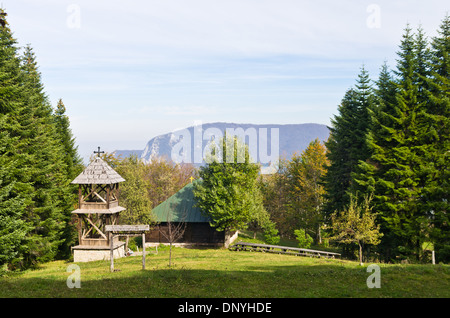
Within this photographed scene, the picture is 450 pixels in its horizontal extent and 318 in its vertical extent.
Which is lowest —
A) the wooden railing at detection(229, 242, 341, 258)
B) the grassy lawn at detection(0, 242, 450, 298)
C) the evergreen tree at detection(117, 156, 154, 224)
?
the wooden railing at detection(229, 242, 341, 258)

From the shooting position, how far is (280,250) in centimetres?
3362

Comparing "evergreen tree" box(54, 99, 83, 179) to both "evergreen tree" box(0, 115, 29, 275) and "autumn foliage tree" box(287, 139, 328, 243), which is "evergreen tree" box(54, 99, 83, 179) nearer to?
"evergreen tree" box(0, 115, 29, 275)

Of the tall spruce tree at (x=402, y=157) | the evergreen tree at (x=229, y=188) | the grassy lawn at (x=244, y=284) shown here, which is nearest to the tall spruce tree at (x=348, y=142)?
the tall spruce tree at (x=402, y=157)

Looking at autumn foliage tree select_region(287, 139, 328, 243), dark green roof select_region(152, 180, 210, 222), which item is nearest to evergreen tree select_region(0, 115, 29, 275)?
dark green roof select_region(152, 180, 210, 222)

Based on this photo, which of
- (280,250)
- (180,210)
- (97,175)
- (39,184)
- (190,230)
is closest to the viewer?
(39,184)

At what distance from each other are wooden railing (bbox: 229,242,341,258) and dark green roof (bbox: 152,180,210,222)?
6017 mm

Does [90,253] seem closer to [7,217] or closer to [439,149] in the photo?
[7,217]

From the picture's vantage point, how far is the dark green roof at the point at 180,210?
4025cm

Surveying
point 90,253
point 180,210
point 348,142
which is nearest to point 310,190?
point 348,142

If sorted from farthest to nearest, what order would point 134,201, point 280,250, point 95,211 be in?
point 134,201 → point 280,250 → point 95,211

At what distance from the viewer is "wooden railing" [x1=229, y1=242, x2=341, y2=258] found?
31672 millimetres

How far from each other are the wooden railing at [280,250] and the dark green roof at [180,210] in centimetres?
602

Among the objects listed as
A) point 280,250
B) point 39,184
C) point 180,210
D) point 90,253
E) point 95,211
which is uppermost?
point 39,184

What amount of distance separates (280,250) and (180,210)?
43.0 feet
